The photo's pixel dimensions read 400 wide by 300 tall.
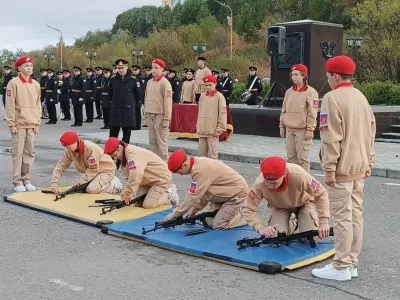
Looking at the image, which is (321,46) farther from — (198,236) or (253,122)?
(198,236)

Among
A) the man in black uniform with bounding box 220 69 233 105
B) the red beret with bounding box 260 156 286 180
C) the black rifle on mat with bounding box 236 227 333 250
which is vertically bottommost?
the black rifle on mat with bounding box 236 227 333 250

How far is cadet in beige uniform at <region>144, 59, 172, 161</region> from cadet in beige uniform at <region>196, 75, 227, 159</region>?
2.29 feet

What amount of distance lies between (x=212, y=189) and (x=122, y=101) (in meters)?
5.97

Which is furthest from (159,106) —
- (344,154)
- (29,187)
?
(344,154)

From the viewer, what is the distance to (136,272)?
5582 millimetres

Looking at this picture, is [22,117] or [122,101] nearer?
[22,117]

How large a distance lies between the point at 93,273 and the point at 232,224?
6.33 ft

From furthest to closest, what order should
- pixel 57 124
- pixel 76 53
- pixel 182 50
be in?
pixel 76 53
pixel 182 50
pixel 57 124

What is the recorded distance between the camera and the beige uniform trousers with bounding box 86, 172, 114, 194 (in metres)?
9.02

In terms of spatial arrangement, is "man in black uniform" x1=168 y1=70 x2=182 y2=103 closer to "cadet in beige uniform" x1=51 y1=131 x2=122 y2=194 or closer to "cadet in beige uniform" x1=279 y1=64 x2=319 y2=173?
"cadet in beige uniform" x1=279 y1=64 x2=319 y2=173

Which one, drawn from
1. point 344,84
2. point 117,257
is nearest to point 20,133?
point 117,257

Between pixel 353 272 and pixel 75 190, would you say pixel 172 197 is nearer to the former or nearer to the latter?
pixel 75 190

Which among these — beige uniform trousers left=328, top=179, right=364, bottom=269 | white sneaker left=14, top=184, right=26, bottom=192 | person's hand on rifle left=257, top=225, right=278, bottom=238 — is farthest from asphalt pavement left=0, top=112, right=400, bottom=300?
white sneaker left=14, top=184, right=26, bottom=192

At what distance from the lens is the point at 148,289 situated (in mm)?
5102
